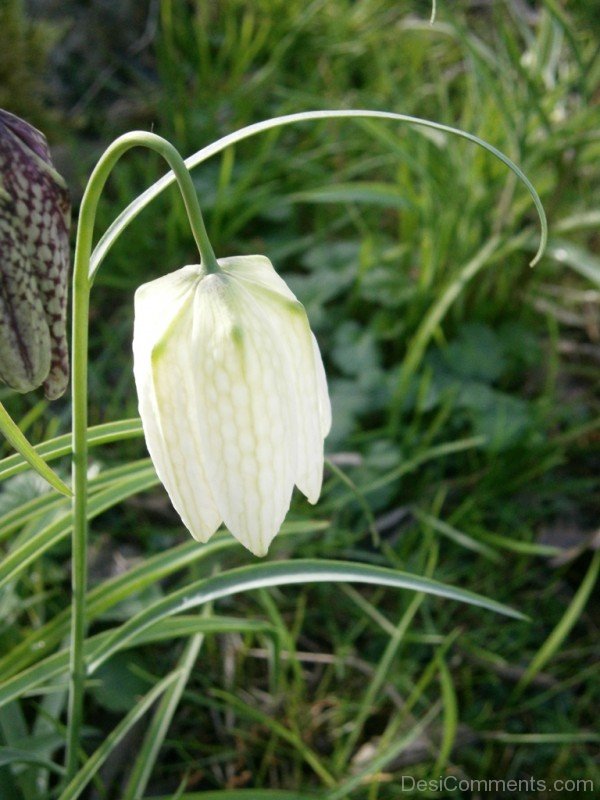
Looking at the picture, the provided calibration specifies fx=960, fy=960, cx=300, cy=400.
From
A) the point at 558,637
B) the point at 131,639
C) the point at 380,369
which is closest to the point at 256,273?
the point at 131,639

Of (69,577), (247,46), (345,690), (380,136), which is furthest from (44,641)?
(247,46)

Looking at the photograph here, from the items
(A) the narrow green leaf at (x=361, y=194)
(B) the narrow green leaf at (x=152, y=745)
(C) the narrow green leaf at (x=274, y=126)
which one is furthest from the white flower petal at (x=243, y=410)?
(A) the narrow green leaf at (x=361, y=194)

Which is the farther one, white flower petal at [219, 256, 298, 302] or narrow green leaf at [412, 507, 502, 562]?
narrow green leaf at [412, 507, 502, 562]

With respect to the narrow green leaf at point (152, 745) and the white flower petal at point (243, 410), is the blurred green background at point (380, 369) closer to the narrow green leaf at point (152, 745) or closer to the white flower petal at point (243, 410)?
the narrow green leaf at point (152, 745)

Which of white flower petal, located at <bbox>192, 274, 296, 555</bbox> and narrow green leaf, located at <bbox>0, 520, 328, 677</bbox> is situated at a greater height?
white flower petal, located at <bbox>192, 274, 296, 555</bbox>

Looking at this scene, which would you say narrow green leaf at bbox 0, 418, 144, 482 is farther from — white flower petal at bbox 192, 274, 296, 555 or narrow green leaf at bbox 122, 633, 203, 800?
narrow green leaf at bbox 122, 633, 203, 800

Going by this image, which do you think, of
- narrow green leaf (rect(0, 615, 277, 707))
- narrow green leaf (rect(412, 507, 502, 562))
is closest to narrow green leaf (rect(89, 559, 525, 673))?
narrow green leaf (rect(0, 615, 277, 707))

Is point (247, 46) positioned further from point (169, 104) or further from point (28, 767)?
point (28, 767)
